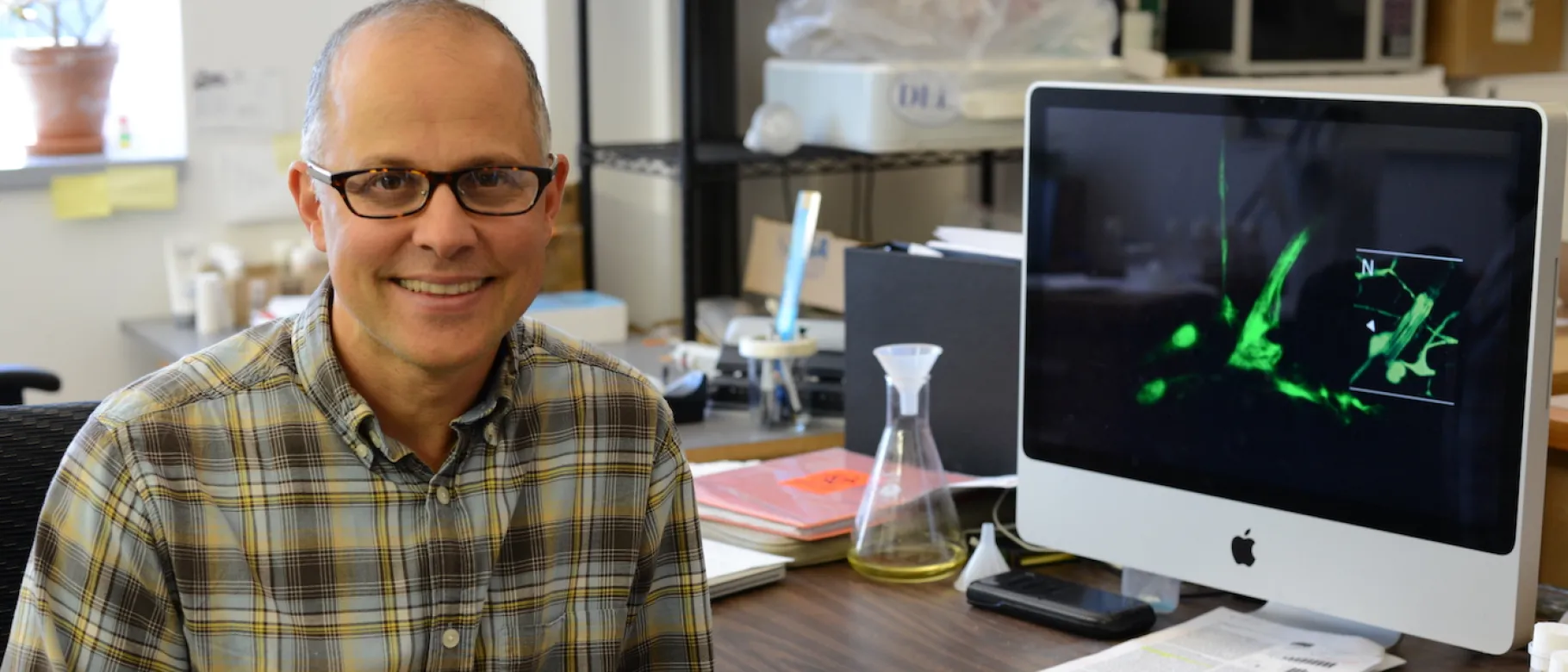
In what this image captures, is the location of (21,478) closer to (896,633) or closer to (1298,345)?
(896,633)

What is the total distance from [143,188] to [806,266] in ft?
3.76

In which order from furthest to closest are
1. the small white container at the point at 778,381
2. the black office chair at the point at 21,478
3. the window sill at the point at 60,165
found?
1. the window sill at the point at 60,165
2. the small white container at the point at 778,381
3. the black office chair at the point at 21,478

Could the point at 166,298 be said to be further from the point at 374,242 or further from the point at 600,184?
Answer: the point at 374,242

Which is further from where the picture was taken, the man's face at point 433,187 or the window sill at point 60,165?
the window sill at point 60,165

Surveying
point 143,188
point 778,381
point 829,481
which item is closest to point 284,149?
point 143,188

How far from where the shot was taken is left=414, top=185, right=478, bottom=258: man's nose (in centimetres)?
99

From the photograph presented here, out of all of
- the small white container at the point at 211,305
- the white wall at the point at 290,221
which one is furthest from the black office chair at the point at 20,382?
the white wall at the point at 290,221

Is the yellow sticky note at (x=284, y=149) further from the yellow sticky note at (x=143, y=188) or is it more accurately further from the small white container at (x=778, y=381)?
the small white container at (x=778, y=381)

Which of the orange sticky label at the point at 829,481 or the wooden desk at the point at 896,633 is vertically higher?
the orange sticky label at the point at 829,481

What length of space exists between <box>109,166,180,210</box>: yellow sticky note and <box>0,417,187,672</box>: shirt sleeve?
189 cm

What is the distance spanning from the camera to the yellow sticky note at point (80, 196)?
2.69m

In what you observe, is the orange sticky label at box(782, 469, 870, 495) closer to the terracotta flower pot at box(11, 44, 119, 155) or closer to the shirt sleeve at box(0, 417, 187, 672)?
the shirt sleeve at box(0, 417, 187, 672)

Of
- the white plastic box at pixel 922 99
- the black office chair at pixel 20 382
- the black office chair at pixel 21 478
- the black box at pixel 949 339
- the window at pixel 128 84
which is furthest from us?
the window at pixel 128 84

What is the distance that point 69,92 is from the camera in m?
2.75
